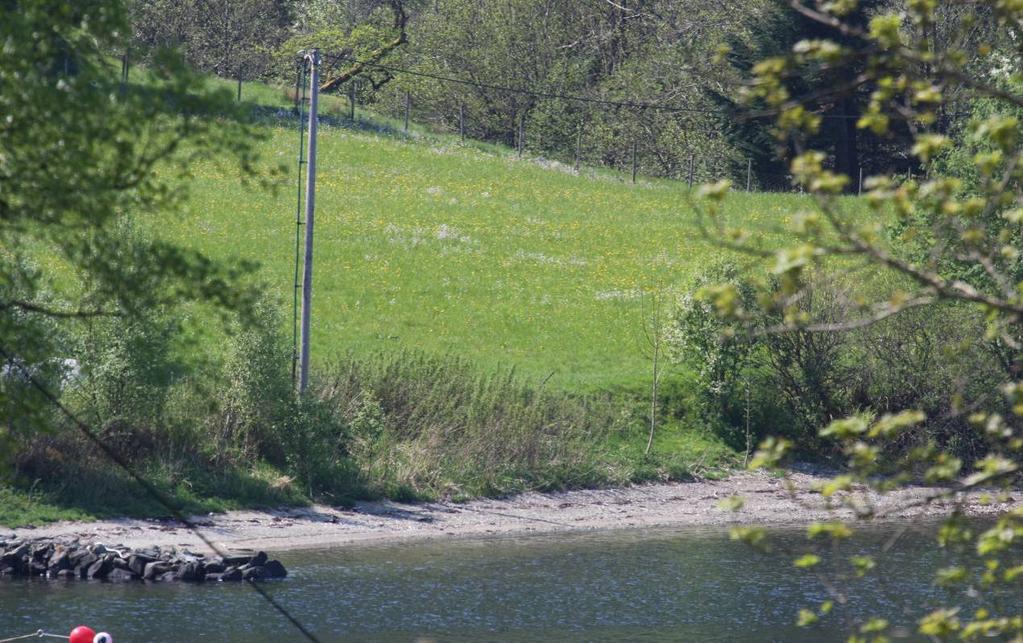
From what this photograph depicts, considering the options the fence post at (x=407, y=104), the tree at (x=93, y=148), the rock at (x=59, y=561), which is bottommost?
the rock at (x=59, y=561)

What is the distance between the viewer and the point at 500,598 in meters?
24.0

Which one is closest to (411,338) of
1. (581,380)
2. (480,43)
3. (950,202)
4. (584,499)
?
(581,380)

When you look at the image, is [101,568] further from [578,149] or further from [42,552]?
[578,149]

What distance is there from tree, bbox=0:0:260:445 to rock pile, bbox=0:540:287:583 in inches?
580

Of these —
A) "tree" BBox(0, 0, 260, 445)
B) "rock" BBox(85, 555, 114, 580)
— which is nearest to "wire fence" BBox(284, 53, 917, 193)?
"rock" BBox(85, 555, 114, 580)

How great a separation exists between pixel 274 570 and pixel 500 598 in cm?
405

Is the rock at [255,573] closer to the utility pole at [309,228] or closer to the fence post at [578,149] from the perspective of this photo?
the utility pole at [309,228]

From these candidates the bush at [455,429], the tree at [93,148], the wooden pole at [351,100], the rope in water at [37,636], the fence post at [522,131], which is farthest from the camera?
the wooden pole at [351,100]

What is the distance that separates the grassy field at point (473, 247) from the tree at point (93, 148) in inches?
1009

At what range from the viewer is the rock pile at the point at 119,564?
24.0 meters

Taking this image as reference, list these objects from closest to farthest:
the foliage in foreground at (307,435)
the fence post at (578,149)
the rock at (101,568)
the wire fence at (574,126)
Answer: the rock at (101,568)
the foliage in foreground at (307,435)
the fence post at (578,149)
the wire fence at (574,126)

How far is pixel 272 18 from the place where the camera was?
73.1 m

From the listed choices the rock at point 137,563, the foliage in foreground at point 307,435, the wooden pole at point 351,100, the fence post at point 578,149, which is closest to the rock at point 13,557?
the rock at point 137,563

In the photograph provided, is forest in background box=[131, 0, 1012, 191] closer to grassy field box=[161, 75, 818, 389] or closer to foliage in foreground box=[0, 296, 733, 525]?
grassy field box=[161, 75, 818, 389]
